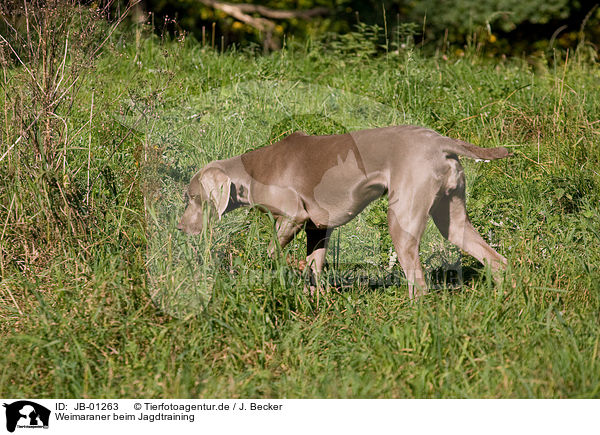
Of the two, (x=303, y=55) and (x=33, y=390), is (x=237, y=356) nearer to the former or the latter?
(x=33, y=390)

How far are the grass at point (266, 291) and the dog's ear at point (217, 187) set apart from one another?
19 centimetres

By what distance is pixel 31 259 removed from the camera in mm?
4004

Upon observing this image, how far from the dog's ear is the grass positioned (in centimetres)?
19

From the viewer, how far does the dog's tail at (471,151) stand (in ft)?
12.1

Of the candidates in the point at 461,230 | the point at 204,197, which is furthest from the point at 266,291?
the point at 461,230

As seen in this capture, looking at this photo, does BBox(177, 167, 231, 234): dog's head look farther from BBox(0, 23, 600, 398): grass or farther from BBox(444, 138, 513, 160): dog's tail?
BBox(444, 138, 513, 160): dog's tail

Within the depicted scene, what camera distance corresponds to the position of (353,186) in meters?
3.97

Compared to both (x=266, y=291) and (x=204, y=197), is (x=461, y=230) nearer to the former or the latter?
(x=266, y=291)
